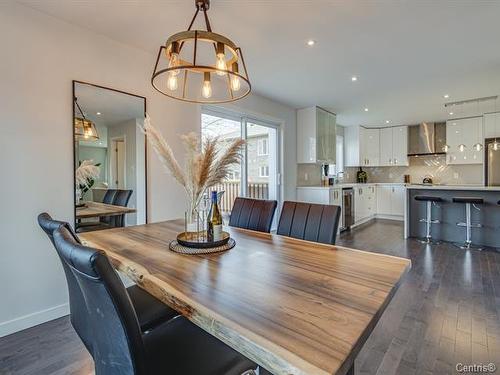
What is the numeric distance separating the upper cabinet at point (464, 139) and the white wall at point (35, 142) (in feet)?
22.7

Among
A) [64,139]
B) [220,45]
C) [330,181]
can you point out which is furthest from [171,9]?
[330,181]

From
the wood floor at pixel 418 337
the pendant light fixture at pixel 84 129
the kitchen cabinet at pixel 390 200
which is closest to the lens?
the wood floor at pixel 418 337

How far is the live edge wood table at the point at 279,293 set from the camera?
25.3 inches

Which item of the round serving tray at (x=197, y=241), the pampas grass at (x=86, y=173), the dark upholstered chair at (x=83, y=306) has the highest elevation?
the pampas grass at (x=86, y=173)

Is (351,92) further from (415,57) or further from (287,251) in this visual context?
(287,251)

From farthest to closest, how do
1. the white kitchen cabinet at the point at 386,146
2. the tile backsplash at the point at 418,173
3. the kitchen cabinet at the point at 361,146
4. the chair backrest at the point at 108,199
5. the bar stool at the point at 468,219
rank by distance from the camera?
1. the white kitchen cabinet at the point at 386,146
2. the kitchen cabinet at the point at 361,146
3. the tile backsplash at the point at 418,173
4. the bar stool at the point at 468,219
5. the chair backrest at the point at 108,199

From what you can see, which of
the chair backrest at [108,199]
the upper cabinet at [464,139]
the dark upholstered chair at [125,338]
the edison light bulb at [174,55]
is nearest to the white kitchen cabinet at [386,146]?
the upper cabinet at [464,139]

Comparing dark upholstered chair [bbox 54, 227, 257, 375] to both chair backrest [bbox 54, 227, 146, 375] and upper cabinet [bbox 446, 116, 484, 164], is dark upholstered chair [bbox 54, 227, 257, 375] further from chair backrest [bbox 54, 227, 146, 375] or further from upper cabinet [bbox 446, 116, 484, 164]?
upper cabinet [bbox 446, 116, 484, 164]

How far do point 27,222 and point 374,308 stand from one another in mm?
2487

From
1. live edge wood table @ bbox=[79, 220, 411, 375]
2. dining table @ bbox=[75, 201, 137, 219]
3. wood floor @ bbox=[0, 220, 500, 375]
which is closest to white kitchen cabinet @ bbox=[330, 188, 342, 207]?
wood floor @ bbox=[0, 220, 500, 375]

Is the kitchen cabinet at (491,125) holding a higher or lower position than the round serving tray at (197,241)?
higher

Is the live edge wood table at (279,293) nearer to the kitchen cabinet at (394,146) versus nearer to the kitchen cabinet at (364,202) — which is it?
the kitchen cabinet at (364,202)

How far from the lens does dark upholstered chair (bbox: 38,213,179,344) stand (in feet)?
3.77

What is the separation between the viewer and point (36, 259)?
2.17 m
